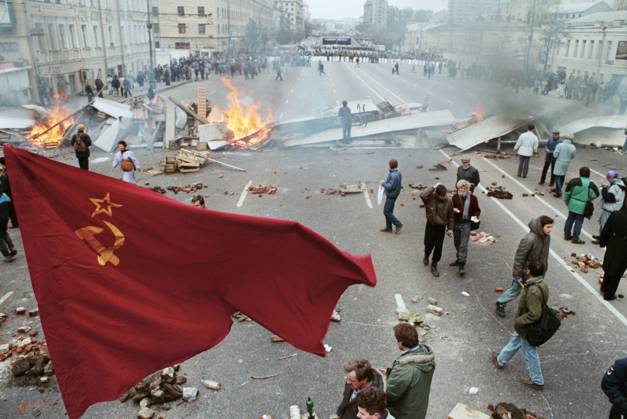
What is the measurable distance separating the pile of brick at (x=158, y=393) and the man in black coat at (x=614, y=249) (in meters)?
6.46

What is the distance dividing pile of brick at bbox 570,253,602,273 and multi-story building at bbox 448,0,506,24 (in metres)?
22.6

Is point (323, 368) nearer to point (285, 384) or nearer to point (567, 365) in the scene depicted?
point (285, 384)

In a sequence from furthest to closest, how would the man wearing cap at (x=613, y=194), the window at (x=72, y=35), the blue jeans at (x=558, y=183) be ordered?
1. the window at (x=72, y=35)
2. the blue jeans at (x=558, y=183)
3. the man wearing cap at (x=613, y=194)

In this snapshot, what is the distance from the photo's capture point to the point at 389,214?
10.9 m

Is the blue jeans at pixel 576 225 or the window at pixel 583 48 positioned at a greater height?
the window at pixel 583 48

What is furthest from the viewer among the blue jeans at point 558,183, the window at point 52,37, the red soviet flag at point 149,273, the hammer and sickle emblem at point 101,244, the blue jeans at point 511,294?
the window at point 52,37

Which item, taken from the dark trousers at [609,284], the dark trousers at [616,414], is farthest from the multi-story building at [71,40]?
the dark trousers at [616,414]

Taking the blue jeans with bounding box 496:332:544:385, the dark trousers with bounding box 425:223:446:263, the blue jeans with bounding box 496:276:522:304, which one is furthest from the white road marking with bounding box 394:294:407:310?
the blue jeans with bounding box 496:332:544:385

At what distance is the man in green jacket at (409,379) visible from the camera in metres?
4.04

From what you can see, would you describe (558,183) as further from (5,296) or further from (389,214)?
(5,296)

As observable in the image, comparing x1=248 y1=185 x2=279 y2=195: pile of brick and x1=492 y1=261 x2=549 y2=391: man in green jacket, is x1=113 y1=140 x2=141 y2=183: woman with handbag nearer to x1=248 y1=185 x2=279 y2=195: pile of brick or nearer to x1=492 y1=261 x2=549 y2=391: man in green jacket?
x1=248 y1=185 x2=279 y2=195: pile of brick

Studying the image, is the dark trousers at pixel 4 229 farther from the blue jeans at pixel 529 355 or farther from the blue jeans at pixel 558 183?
the blue jeans at pixel 558 183

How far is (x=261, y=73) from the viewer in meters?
58.5

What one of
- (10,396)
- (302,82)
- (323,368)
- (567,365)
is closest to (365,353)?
(323,368)
